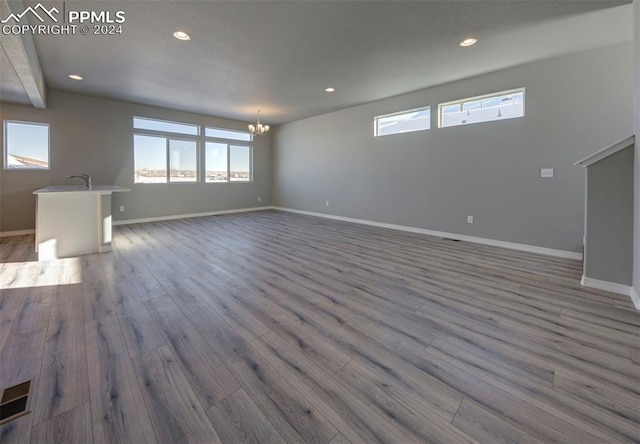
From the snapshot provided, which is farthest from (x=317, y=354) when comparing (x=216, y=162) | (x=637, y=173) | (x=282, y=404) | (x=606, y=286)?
(x=216, y=162)

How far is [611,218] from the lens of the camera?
105 inches

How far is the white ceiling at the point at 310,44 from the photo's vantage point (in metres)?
2.80

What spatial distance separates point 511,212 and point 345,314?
369 cm

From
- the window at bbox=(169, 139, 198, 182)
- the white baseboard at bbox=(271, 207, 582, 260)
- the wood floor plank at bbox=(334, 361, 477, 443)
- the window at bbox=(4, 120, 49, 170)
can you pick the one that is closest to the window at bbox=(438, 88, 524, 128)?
the white baseboard at bbox=(271, 207, 582, 260)

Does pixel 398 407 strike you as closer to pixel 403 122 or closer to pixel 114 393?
pixel 114 393

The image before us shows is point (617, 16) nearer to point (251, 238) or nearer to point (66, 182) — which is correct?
point (251, 238)

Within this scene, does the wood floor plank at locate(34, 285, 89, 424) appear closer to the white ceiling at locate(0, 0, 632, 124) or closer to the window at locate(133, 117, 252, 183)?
the white ceiling at locate(0, 0, 632, 124)

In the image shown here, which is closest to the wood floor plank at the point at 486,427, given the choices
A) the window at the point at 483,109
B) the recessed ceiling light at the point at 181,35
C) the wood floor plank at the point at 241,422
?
the wood floor plank at the point at 241,422

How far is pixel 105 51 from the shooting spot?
12.2ft

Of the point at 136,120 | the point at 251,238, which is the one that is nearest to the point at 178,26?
the point at 251,238

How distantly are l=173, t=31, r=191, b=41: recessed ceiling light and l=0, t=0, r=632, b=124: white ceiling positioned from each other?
0.27 feet

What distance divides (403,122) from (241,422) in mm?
5874

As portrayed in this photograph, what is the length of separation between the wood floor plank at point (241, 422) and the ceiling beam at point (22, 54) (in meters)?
3.20

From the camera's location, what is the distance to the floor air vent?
1.27 metres
